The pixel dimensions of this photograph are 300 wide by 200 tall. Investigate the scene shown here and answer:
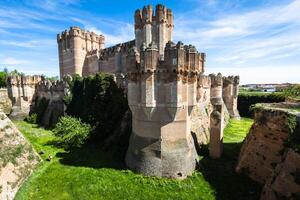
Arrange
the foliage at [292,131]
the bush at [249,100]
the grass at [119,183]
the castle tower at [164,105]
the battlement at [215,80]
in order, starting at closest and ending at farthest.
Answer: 1. the foliage at [292,131]
2. the grass at [119,183]
3. the castle tower at [164,105]
4. the battlement at [215,80]
5. the bush at [249,100]

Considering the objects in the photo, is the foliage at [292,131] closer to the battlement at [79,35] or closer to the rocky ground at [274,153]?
the rocky ground at [274,153]

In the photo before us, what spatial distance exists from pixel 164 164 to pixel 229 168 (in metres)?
5.53

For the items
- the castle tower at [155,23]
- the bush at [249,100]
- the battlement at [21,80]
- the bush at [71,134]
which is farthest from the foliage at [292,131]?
the battlement at [21,80]

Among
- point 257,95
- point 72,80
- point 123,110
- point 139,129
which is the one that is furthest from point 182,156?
point 257,95

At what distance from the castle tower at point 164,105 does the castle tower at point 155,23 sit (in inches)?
541

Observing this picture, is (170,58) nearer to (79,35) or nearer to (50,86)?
(50,86)

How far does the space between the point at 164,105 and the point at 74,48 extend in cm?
3374

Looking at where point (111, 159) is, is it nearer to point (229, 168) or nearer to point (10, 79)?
point (229, 168)

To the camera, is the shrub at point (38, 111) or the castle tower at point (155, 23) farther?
the shrub at point (38, 111)

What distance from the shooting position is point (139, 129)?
1427 centimetres

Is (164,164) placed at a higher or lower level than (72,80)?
lower

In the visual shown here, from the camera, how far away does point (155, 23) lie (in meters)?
26.2

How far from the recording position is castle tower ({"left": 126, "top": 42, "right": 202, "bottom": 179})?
41.9 ft

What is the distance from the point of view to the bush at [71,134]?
60.1 feet
